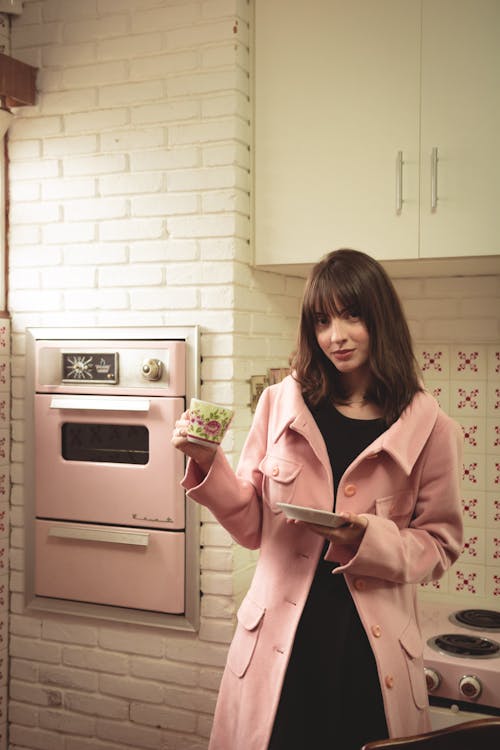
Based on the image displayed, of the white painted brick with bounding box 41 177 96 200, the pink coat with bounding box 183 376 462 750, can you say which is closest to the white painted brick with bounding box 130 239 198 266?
the white painted brick with bounding box 41 177 96 200

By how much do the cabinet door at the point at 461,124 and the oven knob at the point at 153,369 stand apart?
827 mm

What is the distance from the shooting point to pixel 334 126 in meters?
2.28

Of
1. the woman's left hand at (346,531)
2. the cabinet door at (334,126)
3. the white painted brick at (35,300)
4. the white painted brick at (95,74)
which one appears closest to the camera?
the woman's left hand at (346,531)

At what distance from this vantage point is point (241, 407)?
7.68ft

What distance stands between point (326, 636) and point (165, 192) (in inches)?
53.7

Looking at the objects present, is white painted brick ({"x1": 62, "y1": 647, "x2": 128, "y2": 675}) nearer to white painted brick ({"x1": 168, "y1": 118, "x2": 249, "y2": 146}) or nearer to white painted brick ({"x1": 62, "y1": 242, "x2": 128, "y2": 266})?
white painted brick ({"x1": 62, "y1": 242, "x2": 128, "y2": 266})

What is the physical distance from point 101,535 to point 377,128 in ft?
4.67

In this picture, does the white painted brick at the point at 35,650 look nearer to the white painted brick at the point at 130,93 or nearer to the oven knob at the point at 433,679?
the oven knob at the point at 433,679

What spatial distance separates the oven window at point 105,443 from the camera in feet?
7.80

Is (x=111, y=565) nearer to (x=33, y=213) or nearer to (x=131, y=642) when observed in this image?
(x=131, y=642)

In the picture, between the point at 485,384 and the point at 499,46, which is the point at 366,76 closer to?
the point at 499,46

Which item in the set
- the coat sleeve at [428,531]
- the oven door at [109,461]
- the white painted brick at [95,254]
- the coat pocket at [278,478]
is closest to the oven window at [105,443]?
the oven door at [109,461]

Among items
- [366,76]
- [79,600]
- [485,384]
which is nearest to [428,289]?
[485,384]

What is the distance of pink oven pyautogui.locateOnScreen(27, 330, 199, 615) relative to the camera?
91.4 inches
